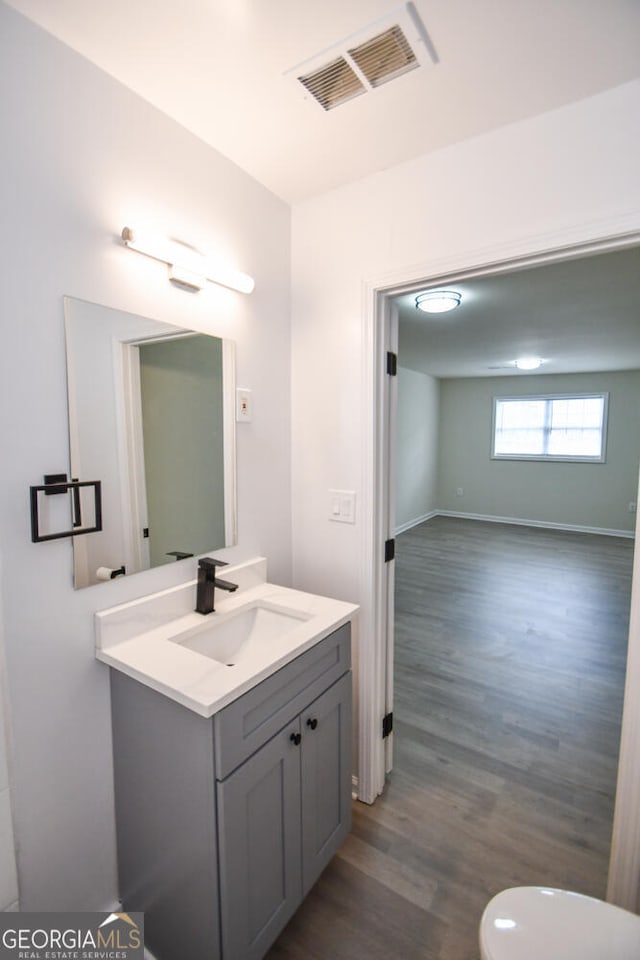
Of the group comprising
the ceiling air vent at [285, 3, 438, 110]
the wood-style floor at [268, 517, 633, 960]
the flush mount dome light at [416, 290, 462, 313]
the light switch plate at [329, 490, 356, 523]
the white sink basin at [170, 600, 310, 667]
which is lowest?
the wood-style floor at [268, 517, 633, 960]

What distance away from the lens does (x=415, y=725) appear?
228 centimetres

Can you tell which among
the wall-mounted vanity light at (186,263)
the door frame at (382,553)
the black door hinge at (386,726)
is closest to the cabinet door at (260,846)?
the door frame at (382,553)

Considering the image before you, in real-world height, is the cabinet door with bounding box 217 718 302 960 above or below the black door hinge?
above

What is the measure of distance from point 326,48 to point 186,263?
0.65m

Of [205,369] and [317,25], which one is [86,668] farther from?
[317,25]

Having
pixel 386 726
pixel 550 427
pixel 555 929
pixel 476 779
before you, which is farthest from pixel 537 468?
pixel 555 929

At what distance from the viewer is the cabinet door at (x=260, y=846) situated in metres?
1.03

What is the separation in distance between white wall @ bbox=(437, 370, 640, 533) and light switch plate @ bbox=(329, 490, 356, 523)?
233 inches

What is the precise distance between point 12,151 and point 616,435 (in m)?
7.29

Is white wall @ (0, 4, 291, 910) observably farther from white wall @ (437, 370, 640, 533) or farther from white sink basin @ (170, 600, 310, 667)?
white wall @ (437, 370, 640, 533)

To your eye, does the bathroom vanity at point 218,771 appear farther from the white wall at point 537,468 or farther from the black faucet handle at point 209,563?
the white wall at point 537,468

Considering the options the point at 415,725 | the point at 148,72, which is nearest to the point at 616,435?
the point at 415,725

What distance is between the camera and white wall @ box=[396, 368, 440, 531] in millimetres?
6344

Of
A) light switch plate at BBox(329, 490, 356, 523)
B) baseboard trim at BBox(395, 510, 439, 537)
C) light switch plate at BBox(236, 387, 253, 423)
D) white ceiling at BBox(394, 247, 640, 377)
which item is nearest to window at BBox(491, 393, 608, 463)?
white ceiling at BBox(394, 247, 640, 377)
